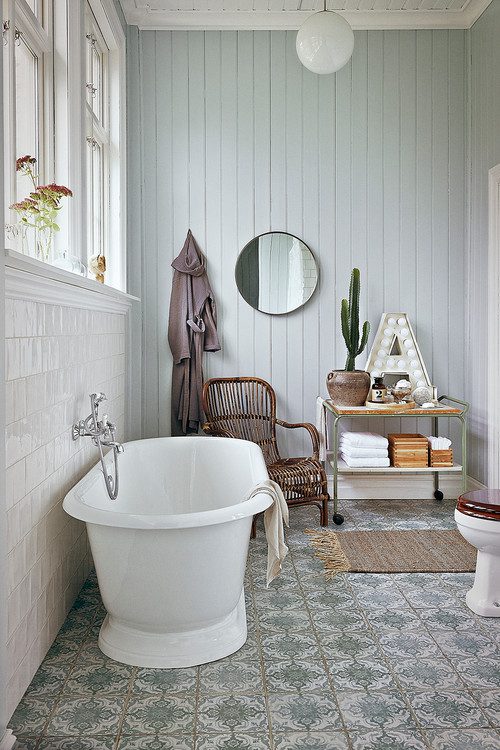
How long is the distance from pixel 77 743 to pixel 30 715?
23cm

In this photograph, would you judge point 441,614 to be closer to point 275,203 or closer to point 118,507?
→ point 118,507

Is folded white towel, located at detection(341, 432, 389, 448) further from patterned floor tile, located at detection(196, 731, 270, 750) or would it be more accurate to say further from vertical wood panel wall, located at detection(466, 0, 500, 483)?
patterned floor tile, located at detection(196, 731, 270, 750)

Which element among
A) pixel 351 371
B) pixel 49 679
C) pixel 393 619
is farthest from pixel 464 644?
pixel 351 371

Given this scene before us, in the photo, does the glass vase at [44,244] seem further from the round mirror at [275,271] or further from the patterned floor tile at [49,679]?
the round mirror at [275,271]

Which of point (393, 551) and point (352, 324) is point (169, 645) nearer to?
point (393, 551)

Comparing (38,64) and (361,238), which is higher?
(38,64)

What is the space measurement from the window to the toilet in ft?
6.82

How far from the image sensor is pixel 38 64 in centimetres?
299

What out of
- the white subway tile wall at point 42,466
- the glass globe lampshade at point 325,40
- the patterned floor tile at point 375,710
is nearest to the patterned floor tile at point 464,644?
the patterned floor tile at point 375,710

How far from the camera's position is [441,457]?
14.1 ft

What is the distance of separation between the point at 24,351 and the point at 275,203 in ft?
9.31

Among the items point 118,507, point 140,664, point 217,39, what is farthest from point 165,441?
point 217,39

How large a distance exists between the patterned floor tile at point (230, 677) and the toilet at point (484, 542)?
3.37ft

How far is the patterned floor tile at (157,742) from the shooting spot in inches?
76.0
